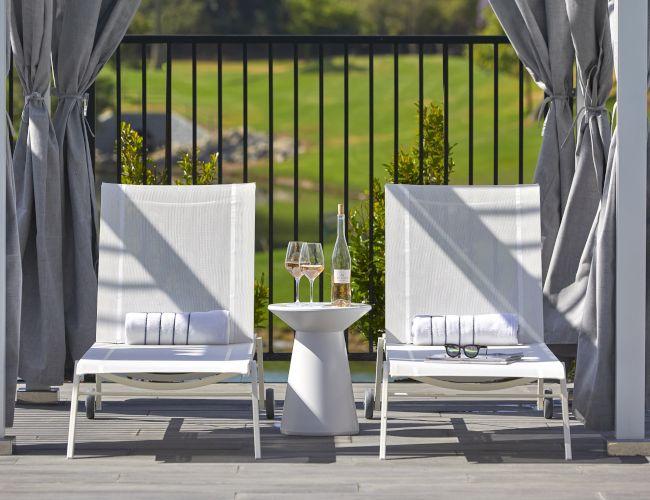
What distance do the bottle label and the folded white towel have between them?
0.42 meters

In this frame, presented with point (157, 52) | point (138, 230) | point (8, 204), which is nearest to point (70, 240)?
point (138, 230)

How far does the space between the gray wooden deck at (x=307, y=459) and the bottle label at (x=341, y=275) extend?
1.62 feet

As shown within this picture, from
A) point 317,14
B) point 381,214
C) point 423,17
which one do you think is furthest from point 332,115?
point 381,214

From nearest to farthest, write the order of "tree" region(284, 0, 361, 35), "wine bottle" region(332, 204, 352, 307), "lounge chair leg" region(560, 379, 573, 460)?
"lounge chair leg" region(560, 379, 573, 460) → "wine bottle" region(332, 204, 352, 307) → "tree" region(284, 0, 361, 35)


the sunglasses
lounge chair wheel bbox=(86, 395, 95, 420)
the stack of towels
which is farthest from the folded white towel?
the sunglasses

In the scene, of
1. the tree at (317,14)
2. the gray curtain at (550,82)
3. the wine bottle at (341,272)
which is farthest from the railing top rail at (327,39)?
the tree at (317,14)

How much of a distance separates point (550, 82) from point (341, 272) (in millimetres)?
1264

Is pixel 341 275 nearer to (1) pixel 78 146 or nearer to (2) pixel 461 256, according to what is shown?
(2) pixel 461 256

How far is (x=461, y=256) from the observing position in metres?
3.90

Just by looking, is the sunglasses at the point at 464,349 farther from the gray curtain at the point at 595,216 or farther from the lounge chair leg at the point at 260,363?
the lounge chair leg at the point at 260,363

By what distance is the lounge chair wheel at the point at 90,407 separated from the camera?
12.6ft

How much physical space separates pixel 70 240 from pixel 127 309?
525mm

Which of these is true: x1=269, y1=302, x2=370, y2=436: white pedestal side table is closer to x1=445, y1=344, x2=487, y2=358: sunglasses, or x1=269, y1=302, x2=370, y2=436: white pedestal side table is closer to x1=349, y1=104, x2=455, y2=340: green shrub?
x1=445, y1=344, x2=487, y2=358: sunglasses

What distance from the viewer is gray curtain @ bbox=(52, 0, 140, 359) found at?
4141 mm
